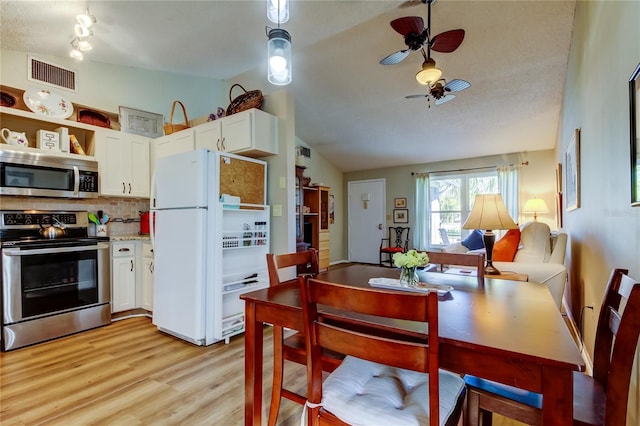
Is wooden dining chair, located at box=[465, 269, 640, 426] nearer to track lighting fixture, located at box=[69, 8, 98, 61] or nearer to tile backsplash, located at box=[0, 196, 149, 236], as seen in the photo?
track lighting fixture, located at box=[69, 8, 98, 61]

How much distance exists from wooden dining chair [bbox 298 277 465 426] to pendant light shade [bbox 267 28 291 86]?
148 centimetres

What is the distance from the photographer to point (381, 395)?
106 centimetres

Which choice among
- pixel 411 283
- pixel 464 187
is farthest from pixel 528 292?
pixel 464 187

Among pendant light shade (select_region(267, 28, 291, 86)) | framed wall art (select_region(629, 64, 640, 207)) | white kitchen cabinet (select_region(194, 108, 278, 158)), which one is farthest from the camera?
white kitchen cabinet (select_region(194, 108, 278, 158))

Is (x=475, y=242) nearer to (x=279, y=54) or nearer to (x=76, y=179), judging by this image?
(x=279, y=54)

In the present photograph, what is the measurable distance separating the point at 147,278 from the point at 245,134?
1.96m

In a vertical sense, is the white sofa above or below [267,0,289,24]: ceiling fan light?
below

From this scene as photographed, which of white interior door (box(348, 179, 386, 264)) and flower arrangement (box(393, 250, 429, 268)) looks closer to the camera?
flower arrangement (box(393, 250, 429, 268))

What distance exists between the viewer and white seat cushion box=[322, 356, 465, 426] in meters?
0.95

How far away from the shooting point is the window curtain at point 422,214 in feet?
21.5

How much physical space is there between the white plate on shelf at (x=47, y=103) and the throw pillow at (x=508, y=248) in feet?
15.7

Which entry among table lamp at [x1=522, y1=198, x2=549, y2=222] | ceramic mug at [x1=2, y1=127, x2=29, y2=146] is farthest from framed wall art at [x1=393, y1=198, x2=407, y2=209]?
ceramic mug at [x1=2, y1=127, x2=29, y2=146]

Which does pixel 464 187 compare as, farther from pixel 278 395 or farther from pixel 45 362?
pixel 45 362

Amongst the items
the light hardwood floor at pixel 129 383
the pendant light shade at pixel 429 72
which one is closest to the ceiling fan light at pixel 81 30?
the light hardwood floor at pixel 129 383
